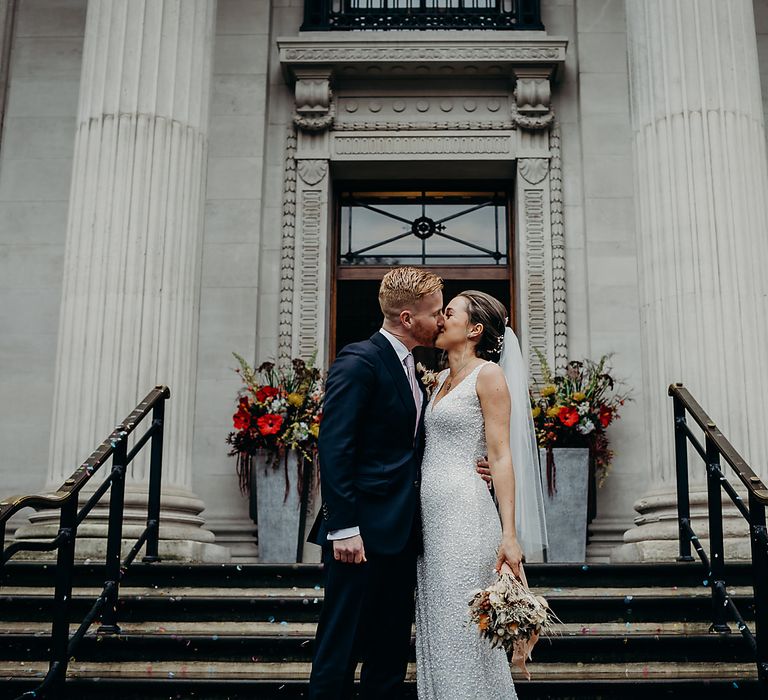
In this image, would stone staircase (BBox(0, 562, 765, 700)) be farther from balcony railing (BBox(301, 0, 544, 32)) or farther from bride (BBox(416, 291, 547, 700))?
balcony railing (BBox(301, 0, 544, 32))

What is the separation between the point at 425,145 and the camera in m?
10.7

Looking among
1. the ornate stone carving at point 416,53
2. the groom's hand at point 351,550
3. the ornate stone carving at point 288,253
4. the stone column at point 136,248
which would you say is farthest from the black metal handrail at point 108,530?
the ornate stone carving at point 416,53

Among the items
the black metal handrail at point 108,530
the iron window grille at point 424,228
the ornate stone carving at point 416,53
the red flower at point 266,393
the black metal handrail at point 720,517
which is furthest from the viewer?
the iron window grille at point 424,228

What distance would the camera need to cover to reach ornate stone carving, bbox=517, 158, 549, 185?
34.6 ft

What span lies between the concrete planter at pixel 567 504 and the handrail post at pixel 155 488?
3428mm

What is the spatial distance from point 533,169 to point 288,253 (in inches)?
106

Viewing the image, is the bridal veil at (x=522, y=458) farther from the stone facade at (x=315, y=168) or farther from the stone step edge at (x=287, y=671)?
the stone facade at (x=315, y=168)

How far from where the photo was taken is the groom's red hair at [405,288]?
4.59m

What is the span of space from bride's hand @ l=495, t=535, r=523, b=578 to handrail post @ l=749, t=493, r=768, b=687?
5.54 feet

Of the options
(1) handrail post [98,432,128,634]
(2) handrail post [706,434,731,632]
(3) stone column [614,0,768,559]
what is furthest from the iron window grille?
(1) handrail post [98,432,128,634]

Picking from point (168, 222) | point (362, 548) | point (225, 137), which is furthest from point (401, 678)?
point (225, 137)

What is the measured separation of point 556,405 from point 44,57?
6.69 metres

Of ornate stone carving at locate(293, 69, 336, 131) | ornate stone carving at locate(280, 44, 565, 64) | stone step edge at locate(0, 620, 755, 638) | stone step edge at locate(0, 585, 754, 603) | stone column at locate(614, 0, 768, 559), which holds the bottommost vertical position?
stone step edge at locate(0, 620, 755, 638)

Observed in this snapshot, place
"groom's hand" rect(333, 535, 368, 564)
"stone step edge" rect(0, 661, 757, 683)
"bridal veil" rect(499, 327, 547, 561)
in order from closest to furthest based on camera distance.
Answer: "groom's hand" rect(333, 535, 368, 564)
"bridal veil" rect(499, 327, 547, 561)
"stone step edge" rect(0, 661, 757, 683)
